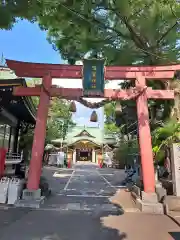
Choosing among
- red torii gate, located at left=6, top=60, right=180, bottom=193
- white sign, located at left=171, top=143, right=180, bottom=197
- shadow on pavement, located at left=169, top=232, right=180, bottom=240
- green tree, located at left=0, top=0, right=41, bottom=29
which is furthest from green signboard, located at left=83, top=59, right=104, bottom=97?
shadow on pavement, located at left=169, top=232, right=180, bottom=240

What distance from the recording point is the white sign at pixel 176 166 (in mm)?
8789

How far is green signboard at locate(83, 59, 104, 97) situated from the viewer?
10.3 metres

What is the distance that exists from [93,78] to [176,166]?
4.67m

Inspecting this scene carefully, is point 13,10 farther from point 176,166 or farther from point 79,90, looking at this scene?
point 176,166

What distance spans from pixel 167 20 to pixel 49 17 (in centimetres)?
519

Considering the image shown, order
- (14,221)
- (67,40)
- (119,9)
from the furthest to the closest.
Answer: (67,40), (119,9), (14,221)

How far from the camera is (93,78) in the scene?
1035 centimetres

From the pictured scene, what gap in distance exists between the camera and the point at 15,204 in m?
8.82

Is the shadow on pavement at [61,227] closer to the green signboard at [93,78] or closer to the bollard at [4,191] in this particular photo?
the bollard at [4,191]

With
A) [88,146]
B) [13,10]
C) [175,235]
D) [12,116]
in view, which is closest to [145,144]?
[175,235]

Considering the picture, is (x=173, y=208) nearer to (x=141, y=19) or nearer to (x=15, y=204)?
(x=15, y=204)

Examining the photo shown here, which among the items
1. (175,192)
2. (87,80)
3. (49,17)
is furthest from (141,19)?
(175,192)

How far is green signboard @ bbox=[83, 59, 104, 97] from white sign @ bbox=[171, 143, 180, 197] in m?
3.55

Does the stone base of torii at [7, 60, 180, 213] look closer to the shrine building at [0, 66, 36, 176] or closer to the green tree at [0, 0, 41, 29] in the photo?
the shrine building at [0, 66, 36, 176]
